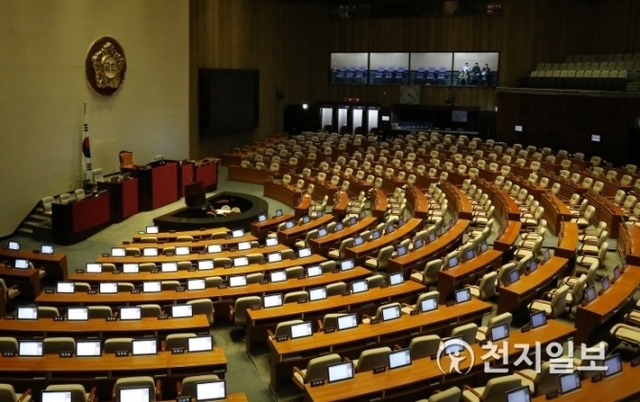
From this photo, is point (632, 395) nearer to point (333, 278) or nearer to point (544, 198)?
point (333, 278)

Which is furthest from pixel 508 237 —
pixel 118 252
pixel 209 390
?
pixel 209 390

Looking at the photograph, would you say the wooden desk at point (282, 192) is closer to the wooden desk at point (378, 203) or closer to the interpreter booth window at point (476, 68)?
the wooden desk at point (378, 203)

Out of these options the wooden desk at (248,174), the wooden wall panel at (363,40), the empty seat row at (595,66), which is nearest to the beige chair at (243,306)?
the wooden desk at (248,174)

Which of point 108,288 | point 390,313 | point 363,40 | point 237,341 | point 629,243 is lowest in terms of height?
point 237,341

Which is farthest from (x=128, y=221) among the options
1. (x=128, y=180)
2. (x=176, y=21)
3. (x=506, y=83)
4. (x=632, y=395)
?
(x=506, y=83)

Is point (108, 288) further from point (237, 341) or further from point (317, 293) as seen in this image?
point (317, 293)

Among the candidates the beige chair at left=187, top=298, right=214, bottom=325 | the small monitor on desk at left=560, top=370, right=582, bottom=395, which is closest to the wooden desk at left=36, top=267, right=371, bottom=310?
the beige chair at left=187, top=298, right=214, bottom=325

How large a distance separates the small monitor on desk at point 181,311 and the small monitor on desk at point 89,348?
4.96 feet

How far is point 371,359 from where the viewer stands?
7238mm

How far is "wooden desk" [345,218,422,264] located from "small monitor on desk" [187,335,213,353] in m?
5.42

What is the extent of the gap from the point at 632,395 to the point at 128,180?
14.6 m

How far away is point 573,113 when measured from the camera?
24500 millimetres

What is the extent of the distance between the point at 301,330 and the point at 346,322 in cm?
64

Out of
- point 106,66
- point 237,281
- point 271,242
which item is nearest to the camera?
point 237,281
